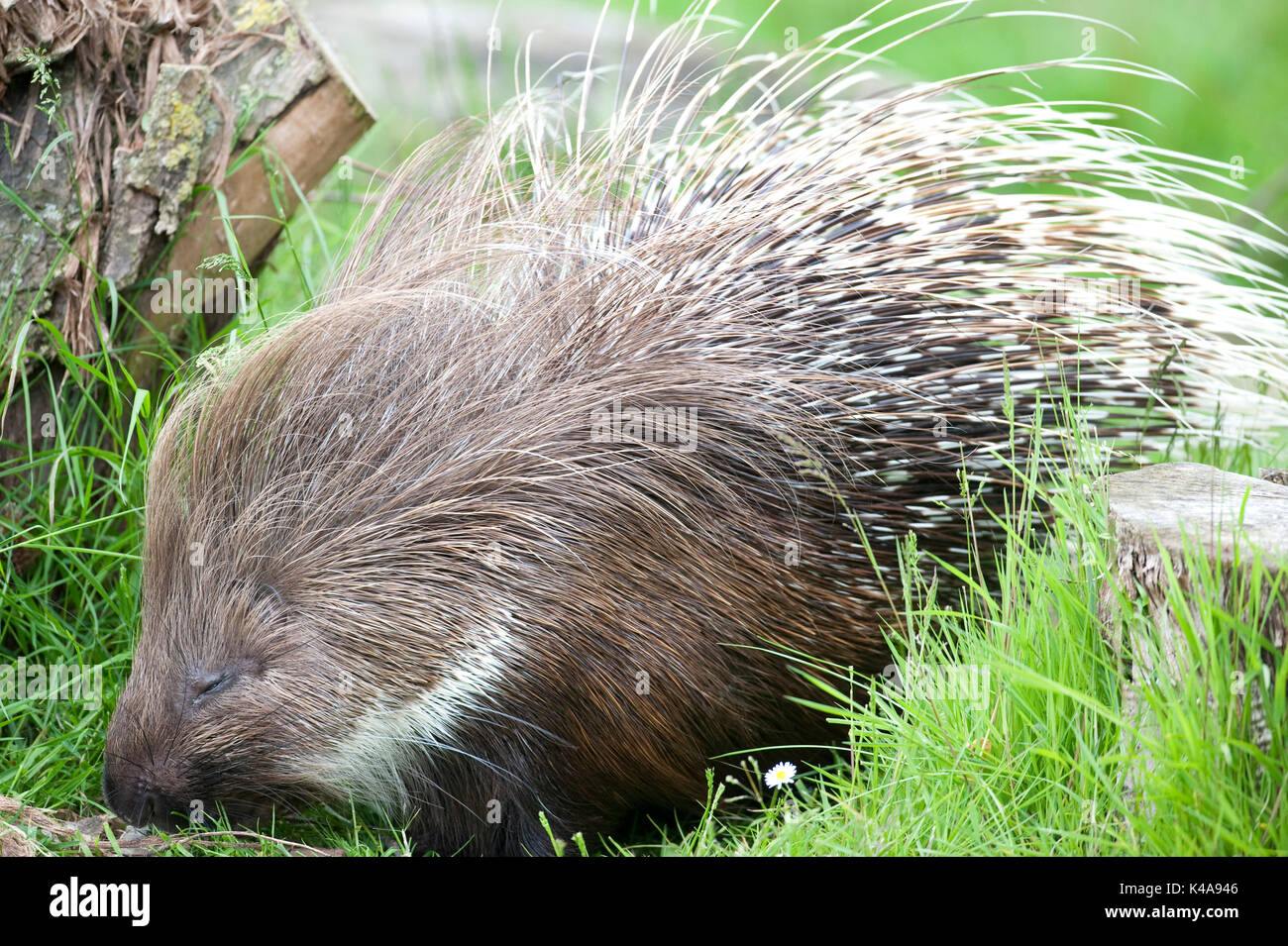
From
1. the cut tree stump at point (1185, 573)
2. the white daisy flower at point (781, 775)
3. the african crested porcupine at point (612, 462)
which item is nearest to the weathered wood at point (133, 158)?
the african crested porcupine at point (612, 462)

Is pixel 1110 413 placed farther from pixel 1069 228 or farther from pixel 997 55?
pixel 997 55

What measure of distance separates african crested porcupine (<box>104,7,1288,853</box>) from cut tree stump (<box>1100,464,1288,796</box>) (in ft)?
1.25

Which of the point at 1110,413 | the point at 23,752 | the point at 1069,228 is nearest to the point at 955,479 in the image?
the point at 1110,413

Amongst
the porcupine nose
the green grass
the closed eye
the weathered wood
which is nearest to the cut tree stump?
the green grass

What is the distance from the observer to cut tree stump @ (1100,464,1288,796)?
1798 mm

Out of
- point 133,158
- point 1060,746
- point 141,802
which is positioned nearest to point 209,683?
point 141,802

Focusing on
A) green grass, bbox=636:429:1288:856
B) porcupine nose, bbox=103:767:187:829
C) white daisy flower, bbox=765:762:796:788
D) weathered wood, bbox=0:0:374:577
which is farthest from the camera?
weathered wood, bbox=0:0:374:577

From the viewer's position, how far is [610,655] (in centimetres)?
263

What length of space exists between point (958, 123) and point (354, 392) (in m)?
1.58

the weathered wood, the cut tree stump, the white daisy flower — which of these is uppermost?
the weathered wood

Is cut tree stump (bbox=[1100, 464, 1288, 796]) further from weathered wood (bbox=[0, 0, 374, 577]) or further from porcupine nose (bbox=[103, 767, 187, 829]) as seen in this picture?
weathered wood (bbox=[0, 0, 374, 577])

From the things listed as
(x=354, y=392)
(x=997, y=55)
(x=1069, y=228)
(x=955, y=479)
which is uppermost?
(x=997, y=55)

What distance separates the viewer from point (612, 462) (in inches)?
103

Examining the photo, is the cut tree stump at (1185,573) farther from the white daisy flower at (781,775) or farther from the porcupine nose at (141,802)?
the porcupine nose at (141,802)
